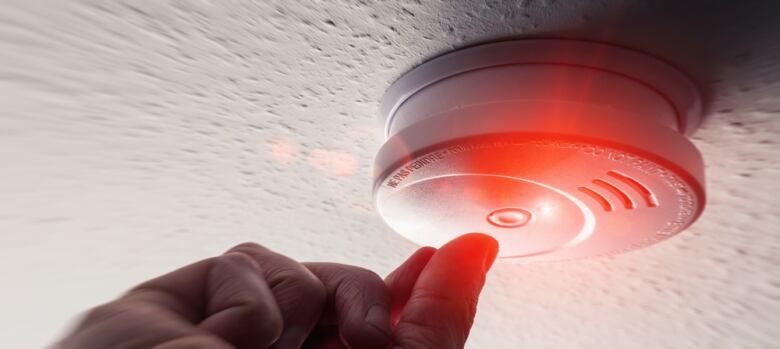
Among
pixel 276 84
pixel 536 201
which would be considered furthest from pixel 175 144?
pixel 536 201

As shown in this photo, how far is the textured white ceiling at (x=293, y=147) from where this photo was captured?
1.46 feet

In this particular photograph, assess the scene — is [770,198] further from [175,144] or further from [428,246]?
[175,144]

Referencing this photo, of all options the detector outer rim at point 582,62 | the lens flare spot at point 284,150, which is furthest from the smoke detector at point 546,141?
the lens flare spot at point 284,150

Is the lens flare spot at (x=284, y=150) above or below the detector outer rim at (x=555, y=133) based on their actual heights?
below

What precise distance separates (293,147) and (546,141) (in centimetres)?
30

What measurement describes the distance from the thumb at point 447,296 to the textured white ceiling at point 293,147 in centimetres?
16

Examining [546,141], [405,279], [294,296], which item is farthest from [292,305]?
[546,141]

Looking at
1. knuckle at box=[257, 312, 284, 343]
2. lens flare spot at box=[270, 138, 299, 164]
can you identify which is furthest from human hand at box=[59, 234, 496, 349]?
lens flare spot at box=[270, 138, 299, 164]

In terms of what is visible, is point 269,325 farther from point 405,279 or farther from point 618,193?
point 618,193

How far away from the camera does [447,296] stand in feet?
1.64

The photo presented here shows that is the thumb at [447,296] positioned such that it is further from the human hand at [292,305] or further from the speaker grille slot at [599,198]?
the speaker grille slot at [599,198]

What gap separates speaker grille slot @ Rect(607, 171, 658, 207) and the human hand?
142 millimetres

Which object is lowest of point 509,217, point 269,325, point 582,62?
point 269,325

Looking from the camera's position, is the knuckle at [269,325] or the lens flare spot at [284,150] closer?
the knuckle at [269,325]
